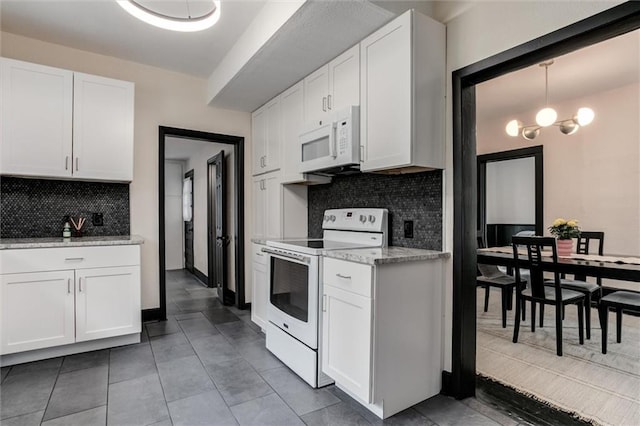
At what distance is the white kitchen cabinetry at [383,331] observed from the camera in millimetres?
1842

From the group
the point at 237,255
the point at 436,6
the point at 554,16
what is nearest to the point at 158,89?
the point at 237,255

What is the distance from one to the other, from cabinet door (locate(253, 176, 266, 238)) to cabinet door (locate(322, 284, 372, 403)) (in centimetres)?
188

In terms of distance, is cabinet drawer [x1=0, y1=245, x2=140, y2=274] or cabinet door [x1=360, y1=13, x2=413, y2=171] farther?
cabinet drawer [x1=0, y1=245, x2=140, y2=274]

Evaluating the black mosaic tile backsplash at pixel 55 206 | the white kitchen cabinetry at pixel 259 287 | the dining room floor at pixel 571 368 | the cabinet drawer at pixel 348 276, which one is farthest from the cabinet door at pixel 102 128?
the dining room floor at pixel 571 368

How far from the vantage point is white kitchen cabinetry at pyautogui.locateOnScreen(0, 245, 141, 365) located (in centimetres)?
249

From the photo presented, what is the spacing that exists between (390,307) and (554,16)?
1.69 metres

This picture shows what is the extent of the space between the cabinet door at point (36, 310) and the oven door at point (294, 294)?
1572 millimetres

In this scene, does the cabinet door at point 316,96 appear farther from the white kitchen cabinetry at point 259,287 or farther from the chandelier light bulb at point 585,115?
the chandelier light bulb at point 585,115

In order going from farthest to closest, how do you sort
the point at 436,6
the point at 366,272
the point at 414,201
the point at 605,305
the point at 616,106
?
the point at 616,106 → the point at 605,305 → the point at 414,201 → the point at 436,6 → the point at 366,272

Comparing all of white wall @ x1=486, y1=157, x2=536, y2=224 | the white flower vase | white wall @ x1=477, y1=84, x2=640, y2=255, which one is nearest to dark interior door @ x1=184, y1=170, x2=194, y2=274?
white wall @ x1=486, y1=157, x2=536, y2=224

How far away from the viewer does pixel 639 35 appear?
284cm

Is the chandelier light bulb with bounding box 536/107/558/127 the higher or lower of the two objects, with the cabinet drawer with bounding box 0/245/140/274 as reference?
higher

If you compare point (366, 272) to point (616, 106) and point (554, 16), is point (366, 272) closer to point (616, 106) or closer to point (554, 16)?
point (554, 16)

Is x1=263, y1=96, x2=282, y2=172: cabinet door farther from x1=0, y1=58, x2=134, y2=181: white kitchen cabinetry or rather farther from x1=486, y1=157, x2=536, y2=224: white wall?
x1=486, y1=157, x2=536, y2=224: white wall
